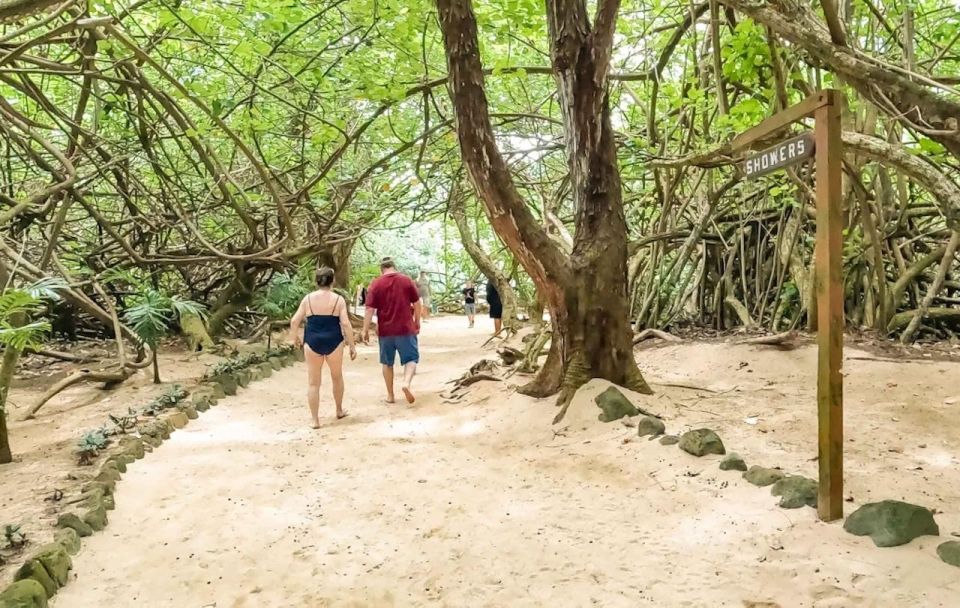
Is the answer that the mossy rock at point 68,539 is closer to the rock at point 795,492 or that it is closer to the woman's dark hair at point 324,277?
the woman's dark hair at point 324,277

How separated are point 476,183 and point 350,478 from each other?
203 centimetres

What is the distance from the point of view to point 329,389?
6.56 metres

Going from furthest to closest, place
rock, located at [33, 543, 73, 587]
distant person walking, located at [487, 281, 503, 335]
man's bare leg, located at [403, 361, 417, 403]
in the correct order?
distant person walking, located at [487, 281, 503, 335]
man's bare leg, located at [403, 361, 417, 403]
rock, located at [33, 543, 73, 587]

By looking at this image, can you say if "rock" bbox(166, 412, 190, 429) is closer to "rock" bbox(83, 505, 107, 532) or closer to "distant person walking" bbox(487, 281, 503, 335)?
"rock" bbox(83, 505, 107, 532)

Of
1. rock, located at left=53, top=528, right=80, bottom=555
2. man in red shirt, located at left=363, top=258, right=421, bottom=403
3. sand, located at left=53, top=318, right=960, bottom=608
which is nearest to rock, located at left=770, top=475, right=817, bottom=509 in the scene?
sand, located at left=53, top=318, right=960, bottom=608

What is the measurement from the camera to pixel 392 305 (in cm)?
577

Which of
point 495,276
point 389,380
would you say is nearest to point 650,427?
point 389,380

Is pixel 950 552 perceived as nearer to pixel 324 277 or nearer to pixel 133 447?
pixel 133 447

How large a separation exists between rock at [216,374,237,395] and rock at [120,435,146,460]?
1855mm

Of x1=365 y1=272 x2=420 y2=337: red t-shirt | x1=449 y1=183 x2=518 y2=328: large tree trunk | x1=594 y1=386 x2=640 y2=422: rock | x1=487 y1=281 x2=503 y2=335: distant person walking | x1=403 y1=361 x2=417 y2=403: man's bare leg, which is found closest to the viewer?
x1=594 y1=386 x2=640 y2=422: rock

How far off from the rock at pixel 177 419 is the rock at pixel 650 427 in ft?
10.3

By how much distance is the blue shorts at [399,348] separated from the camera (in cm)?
580

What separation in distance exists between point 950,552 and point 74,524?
3.20 meters

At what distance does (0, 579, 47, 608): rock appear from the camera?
205 centimetres
